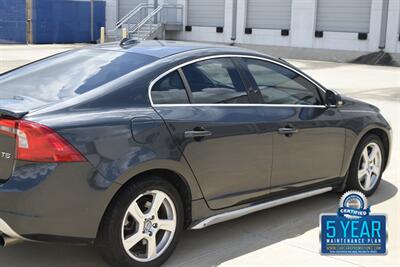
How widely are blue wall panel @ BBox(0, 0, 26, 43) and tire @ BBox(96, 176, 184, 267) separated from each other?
33.0 meters

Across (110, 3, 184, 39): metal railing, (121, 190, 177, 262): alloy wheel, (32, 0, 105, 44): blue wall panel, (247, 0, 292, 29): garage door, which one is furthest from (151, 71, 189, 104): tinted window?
(32, 0, 105, 44): blue wall panel

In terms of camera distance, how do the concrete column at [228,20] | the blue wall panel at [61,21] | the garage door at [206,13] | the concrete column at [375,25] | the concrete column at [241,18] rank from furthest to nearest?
the blue wall panel at [61,21], the garage door at [206,13], the concrete column at [228,20], the concrete column at [241,18], the concrete column at [375,25]

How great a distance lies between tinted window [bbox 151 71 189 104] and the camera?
4117mm

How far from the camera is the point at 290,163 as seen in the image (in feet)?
15.9

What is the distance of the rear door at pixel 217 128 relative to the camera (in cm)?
413

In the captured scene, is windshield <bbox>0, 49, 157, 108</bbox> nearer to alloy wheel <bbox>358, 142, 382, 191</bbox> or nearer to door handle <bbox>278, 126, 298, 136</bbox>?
door handle <bbox>278, 126, 298, 136</bbox>

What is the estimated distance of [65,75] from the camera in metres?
4.29

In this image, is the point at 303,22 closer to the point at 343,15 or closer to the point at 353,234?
the point at 343,15

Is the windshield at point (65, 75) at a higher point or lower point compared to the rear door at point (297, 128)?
higher

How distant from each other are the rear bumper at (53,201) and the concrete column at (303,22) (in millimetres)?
27686

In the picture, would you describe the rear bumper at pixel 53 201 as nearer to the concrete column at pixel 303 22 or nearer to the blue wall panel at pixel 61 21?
the concrete column at pixel 303 22

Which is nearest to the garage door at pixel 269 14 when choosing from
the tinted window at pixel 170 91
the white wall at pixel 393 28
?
the white wall at pixel 393 28

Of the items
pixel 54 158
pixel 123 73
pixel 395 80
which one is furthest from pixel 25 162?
pixel 395 80

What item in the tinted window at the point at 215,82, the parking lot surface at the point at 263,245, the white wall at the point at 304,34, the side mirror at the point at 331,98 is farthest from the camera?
the white wall at the point at 304,34
